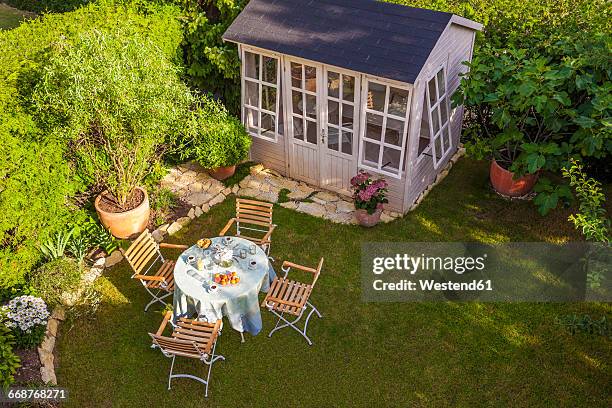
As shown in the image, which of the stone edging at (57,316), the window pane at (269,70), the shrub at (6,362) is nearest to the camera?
the shrub at (6,362)

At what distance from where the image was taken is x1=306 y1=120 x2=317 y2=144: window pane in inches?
391

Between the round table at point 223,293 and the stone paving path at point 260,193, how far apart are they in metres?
2.15

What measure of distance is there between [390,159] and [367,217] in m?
1.07

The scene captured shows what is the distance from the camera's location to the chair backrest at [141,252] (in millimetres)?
7709

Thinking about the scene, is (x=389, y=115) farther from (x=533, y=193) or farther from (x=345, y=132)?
(x=533, y=193)

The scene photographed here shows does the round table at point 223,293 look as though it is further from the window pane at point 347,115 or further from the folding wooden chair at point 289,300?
the window pane at point 347,115

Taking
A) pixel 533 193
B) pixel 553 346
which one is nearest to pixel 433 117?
pixel 533 193

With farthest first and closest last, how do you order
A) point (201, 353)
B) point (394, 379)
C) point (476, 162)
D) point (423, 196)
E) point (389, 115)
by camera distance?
point (476, 162), point (423, 196), point (389, 115), point (394, 379), point (201, 353)

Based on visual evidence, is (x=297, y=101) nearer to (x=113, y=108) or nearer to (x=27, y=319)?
(x=113, y=108)

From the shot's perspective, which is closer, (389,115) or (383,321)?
(383,321)

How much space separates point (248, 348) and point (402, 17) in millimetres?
5566

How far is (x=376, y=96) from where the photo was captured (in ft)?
29.6

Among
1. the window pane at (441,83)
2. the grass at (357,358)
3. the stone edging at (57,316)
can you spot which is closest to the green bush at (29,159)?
the stone edging at (57,316)

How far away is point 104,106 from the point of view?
308 inches
